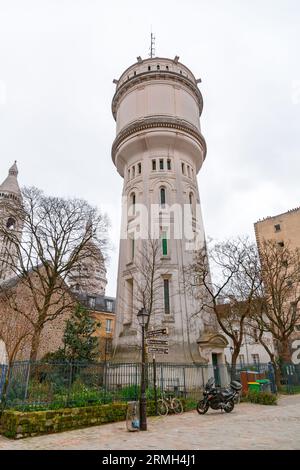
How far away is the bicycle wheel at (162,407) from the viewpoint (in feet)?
43.7

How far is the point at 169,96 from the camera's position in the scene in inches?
1143

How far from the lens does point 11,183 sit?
6419 cm

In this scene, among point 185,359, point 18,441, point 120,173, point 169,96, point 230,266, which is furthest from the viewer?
point 120,173

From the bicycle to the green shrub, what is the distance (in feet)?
17.6

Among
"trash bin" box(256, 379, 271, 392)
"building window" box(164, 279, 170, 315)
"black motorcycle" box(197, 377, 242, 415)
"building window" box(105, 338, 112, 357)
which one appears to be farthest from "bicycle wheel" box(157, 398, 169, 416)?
"building window" box(105, 338, 112, 357)

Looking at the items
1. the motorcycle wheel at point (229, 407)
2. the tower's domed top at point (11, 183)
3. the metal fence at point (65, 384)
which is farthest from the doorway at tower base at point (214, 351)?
the tower's domed top at point (11, 183)

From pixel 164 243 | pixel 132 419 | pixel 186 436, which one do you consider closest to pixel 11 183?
pixel 164 243

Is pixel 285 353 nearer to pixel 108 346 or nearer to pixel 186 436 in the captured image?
pixel 108 346

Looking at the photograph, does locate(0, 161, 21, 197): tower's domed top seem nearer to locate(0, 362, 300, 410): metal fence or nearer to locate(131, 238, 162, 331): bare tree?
locate(131, 238, 162, 331): bare tree

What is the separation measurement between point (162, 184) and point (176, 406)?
55.6 feet

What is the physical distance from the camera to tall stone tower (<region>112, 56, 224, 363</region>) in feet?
74.3
